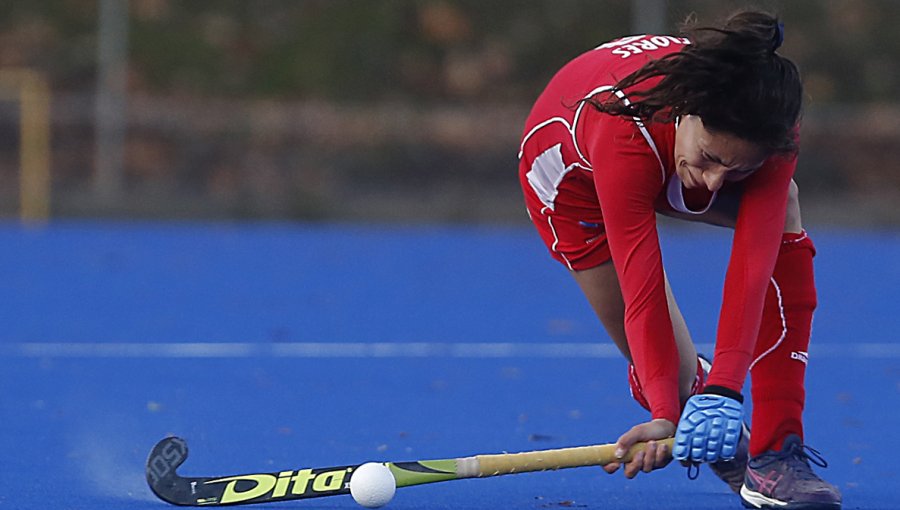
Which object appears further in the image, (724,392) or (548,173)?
(548,173)

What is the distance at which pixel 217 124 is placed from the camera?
14711 millimetres

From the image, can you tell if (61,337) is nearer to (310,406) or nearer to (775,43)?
(310,406)

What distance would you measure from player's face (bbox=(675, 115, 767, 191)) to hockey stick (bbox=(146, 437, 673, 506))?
628 millimetres

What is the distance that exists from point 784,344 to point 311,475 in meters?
1.19

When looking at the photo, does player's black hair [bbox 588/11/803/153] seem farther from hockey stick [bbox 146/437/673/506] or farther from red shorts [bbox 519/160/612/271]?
hockey stick [bbox 146/437/673/506]

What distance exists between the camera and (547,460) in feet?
11.3

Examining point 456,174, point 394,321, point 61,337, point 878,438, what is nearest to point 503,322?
point 394,321

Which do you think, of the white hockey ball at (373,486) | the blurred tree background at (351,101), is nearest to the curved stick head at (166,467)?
the white hockey ball at (373,486)

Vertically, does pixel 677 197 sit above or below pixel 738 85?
below

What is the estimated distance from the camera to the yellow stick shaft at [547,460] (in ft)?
11.0

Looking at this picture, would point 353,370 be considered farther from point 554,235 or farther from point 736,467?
point 736,467

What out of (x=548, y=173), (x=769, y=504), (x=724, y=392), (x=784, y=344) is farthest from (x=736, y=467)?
(x=548, y=173)

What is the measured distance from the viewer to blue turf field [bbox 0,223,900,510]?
4.07 m


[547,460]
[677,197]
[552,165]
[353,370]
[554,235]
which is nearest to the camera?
[547,460]
